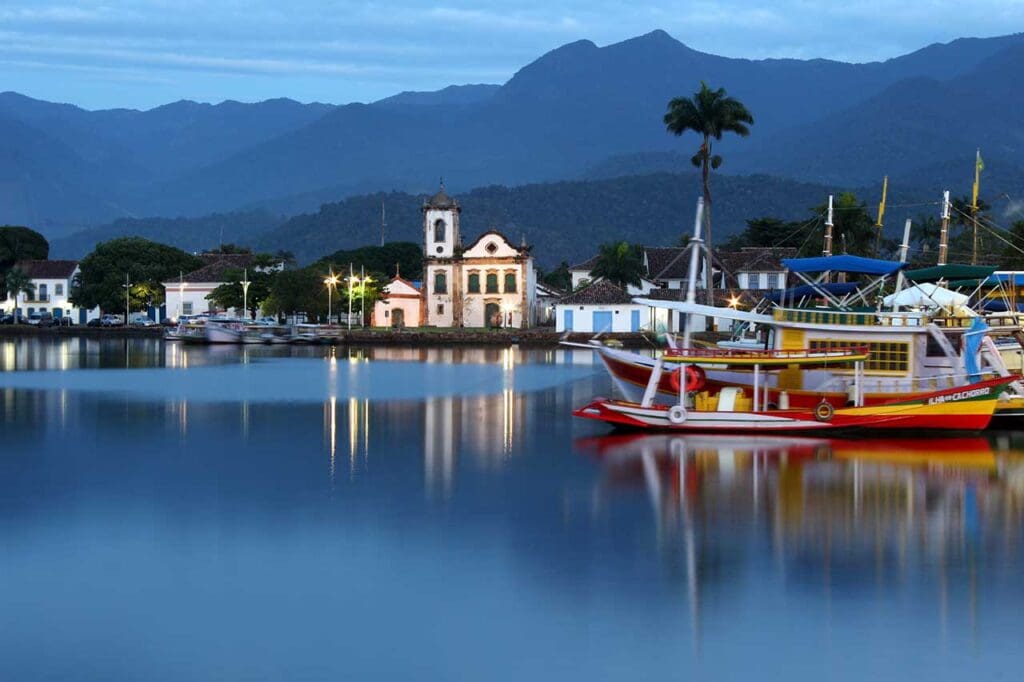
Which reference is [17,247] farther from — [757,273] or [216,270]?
[757,273]

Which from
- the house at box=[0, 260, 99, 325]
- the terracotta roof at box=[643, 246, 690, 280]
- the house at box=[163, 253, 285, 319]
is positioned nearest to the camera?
the terracotta roof at box=[643, 246, 690, 280]

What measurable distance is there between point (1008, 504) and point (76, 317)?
393ft

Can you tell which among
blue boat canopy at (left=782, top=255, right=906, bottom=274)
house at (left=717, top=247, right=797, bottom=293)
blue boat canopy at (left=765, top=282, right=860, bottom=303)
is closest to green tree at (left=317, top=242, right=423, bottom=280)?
house at (left=717, top=247, right=797, bottom=293)

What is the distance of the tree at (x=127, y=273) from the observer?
122125mm

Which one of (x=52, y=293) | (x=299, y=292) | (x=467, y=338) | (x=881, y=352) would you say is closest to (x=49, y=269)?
(x=52, y=293)

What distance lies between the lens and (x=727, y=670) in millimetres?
15406

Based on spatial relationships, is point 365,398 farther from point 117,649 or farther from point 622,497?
point 117,649

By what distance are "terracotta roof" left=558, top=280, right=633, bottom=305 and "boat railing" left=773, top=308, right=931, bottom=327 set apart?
6141 cm

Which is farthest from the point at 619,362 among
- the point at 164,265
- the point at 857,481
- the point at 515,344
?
the point at 164,265

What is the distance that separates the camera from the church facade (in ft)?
340

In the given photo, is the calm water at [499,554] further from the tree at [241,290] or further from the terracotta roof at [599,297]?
the tree at [241,290]

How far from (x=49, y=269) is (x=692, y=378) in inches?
4398

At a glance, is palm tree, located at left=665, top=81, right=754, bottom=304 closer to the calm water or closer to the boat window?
the calm water

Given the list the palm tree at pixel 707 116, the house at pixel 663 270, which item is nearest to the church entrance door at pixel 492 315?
the house at pixel 663 270
